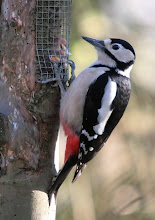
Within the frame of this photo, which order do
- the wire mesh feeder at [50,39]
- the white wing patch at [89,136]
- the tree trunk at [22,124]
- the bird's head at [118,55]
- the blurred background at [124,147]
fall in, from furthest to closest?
the blurred background at [124,147]
the bird's head at [118,55]
the white wing patch at [89,136]
the wire mesh feeder at [50,39]
the tree trunk at [22,124]

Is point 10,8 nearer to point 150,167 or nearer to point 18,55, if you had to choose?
point 18,55

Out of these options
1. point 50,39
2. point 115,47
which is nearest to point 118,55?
point 115,47

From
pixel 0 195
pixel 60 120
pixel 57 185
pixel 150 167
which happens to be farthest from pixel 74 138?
pixel 150 167

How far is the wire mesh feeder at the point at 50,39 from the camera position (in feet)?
9.92

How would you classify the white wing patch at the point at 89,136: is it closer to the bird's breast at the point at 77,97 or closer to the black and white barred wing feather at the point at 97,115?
the black and white barred wing feather at the point at 97,115

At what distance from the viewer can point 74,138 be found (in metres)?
3.27

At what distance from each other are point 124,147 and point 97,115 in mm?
2132

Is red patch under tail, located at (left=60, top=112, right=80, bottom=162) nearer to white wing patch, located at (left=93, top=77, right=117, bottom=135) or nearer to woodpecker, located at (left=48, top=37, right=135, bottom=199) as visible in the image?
woodpecker, located at (left=48, top=37, right=135, bottom=199)

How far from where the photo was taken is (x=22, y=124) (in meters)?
2.87

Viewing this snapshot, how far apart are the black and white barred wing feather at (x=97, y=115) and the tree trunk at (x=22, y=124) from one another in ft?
0.78

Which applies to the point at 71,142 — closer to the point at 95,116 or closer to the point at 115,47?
the point at 95,116

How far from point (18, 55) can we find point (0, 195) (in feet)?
2.93

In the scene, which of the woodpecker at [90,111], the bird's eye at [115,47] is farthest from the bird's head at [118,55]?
the woodpecker at [90,111]

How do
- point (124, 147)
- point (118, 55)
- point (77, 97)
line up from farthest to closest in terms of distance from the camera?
point (124, 147)
point (118, 55)
point (77, 97)
